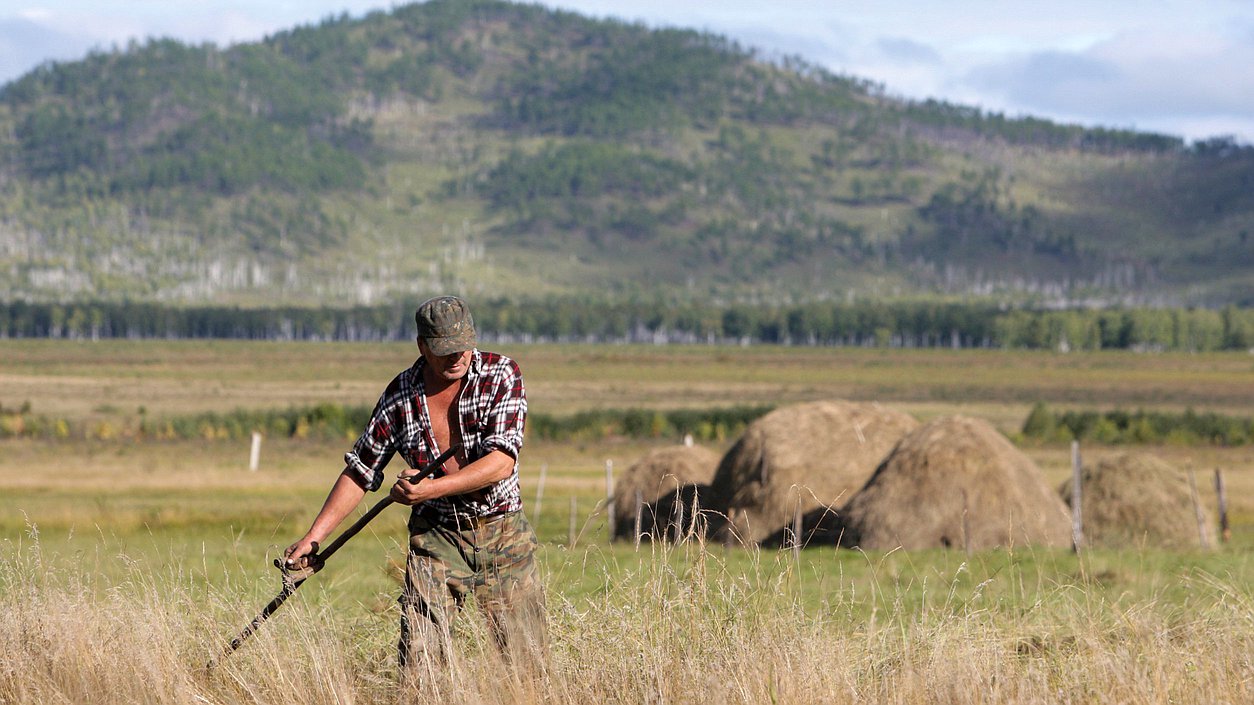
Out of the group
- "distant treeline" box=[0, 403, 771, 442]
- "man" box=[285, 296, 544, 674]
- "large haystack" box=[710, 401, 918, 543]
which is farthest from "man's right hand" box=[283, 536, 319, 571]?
"distant treeline" box=[0, 403, 771, 442]

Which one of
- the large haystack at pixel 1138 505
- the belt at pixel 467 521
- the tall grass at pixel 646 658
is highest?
the belt at pixel 467 521

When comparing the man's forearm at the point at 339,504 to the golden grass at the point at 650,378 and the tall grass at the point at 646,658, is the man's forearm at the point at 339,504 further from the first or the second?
the golden grass at the point at 650,378

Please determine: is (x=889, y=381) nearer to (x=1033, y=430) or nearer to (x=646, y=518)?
(x=1033, y=430)

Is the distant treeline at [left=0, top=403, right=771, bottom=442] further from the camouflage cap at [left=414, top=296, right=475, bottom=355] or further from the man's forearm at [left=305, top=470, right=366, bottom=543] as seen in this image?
the camouflage cap at [left=414, top=296, right=475, bottom=355]

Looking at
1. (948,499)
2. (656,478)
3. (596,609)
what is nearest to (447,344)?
(596,609)

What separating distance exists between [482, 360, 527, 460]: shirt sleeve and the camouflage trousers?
0.36 metres

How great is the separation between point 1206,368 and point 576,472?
116 meters

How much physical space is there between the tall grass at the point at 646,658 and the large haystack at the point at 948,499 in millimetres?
11143

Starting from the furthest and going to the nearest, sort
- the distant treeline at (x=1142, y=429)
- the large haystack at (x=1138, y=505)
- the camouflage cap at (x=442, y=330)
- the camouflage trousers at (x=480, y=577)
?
1. the distant treeline at (x=1142, y=429)
2. the large haystack at (x=1138, y=505)
3. the camouflage trousers at (x=480, y=577)
4. the camouflage cap at (x=442, y=330)

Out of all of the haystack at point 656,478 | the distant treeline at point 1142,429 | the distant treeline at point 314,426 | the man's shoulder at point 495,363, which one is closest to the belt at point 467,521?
the man's shoulder at point 495,363

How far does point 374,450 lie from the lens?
6668 millimetres

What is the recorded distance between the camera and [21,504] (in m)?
28.5

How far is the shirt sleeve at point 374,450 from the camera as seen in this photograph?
665 cm

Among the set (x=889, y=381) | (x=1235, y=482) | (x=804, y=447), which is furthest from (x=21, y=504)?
(x=889, y=381)
